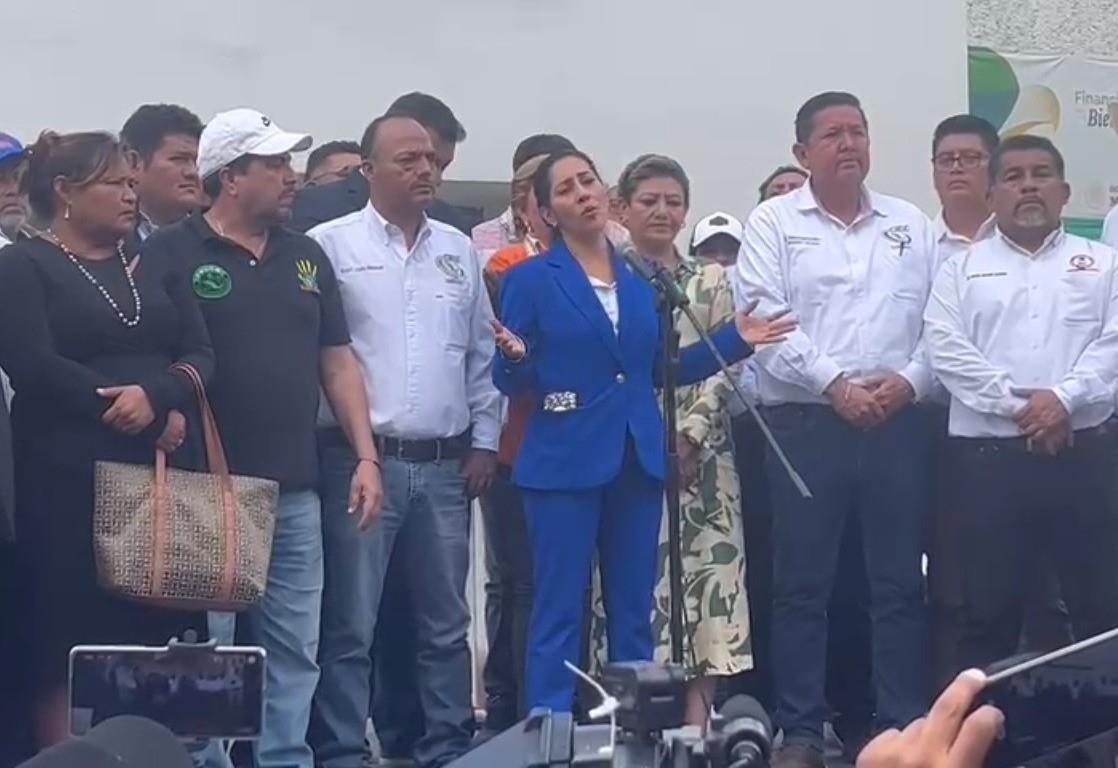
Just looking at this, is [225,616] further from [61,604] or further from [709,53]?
[709,53]

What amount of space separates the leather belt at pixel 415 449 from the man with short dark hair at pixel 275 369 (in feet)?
0.44

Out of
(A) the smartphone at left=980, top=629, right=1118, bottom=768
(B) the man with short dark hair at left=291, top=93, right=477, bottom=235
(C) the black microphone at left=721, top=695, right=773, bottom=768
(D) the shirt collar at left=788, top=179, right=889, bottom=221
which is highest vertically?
(B) the man with short dark hair at left=291, top=93, right=477, bottom=235

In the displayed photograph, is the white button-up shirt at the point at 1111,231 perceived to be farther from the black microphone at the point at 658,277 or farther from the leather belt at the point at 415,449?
the leather belt at the point at 415,449

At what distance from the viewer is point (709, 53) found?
1017 centimetres

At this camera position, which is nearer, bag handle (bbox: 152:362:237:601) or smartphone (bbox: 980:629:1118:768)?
smartphone (bbox: 980:629:1118:768)

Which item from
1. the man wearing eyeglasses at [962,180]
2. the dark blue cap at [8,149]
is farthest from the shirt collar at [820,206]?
the dark blue cap at [8,149]

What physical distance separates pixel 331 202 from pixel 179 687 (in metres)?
4.07

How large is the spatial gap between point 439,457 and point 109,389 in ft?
4.25

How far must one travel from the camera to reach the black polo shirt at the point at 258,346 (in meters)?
5.66

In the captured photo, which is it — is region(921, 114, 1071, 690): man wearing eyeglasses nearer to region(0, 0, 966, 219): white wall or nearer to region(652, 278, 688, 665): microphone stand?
region(652, 278, 688, 665): microphone stand

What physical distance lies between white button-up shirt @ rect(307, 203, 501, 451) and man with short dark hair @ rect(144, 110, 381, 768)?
0.57 ft

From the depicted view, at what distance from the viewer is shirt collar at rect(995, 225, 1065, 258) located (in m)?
6.56

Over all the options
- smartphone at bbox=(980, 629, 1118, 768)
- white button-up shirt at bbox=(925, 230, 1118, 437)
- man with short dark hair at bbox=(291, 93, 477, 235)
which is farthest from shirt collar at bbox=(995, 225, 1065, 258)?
smartphone at bbox=(980, 629, 1118, 768)

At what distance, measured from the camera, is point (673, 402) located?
6082 mm
